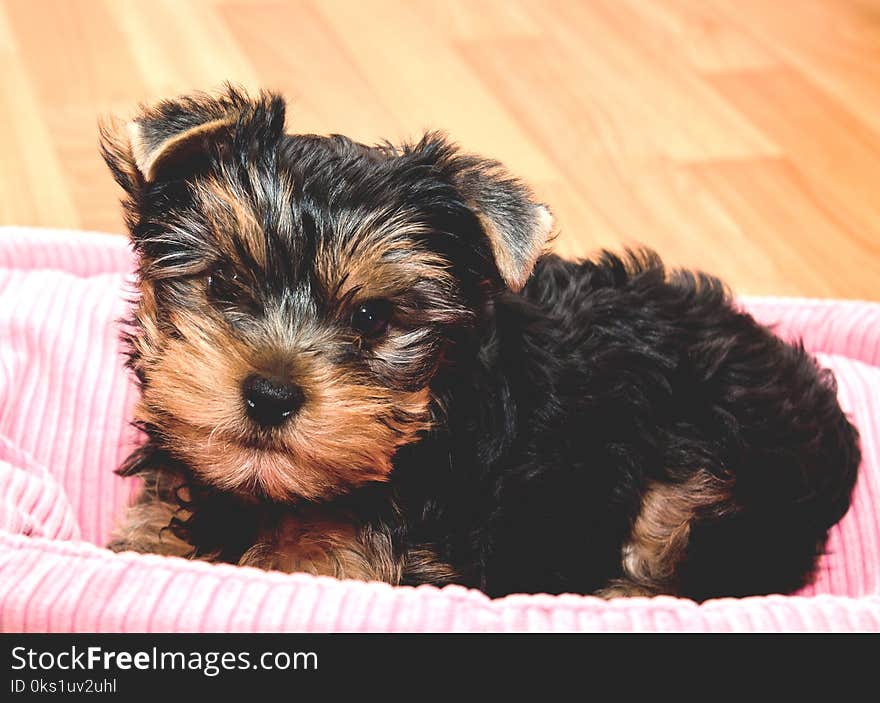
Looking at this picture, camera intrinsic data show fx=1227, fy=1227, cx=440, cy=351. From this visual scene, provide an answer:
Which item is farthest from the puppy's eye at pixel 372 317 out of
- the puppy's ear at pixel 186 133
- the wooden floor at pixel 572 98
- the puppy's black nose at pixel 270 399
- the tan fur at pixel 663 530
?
the wooden floor at pixel 572 98

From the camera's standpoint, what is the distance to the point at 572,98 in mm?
6211

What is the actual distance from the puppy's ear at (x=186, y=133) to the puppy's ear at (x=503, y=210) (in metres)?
0.39

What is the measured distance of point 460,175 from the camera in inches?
112

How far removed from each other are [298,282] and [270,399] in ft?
0.92

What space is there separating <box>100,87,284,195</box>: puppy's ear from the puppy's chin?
2.12 feet

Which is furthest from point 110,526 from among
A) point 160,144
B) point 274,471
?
point 160,144

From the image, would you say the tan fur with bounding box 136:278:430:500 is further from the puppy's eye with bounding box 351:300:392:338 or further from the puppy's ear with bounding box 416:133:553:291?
the puppy's ear with bounding box 416:133:553:291

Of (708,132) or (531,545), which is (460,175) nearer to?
(531,545)

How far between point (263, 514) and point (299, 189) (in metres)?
0.86

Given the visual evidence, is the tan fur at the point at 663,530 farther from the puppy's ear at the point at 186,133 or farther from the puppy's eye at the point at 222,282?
the puppy's ear at the point at 186,133

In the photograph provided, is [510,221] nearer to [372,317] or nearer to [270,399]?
[372,317]

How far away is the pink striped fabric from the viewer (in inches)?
98.4

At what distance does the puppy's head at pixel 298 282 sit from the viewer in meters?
2.58
